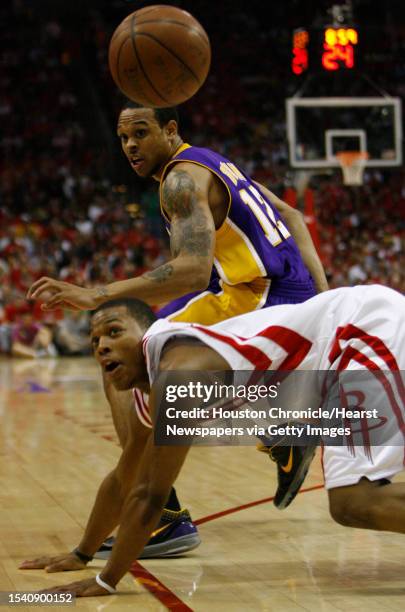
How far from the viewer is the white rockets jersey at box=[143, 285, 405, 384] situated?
298 cm

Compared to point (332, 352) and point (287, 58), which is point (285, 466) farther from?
point (287, 58)

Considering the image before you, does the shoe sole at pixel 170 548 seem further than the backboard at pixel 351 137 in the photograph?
No

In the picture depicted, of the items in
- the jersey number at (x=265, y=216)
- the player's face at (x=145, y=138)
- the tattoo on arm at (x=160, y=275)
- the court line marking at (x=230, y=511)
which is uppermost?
the player's face at (x=145, y=138)

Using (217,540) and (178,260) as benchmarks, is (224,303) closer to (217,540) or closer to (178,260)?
(178,260)

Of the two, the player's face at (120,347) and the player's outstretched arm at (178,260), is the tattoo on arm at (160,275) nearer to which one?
the player's outstretched arm at (178,260)

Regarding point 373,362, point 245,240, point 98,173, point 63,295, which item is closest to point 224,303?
point 245,240

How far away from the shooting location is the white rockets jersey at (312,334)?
2979 mm

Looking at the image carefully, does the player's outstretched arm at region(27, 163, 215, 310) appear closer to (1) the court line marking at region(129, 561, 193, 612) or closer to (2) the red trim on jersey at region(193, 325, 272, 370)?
(2) the red trim on jersey at region(193, 325, 272, 370)

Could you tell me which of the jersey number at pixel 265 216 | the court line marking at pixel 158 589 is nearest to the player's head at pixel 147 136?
the jersey number at pixel 265 216

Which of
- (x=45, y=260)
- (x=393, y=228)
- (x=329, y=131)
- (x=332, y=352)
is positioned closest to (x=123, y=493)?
(x=332, y=352)

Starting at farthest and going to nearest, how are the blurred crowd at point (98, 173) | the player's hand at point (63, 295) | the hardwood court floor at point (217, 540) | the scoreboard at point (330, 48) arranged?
the blurred crowd at point (98, 173) → the scoreboard at point (330, 48) → the player's hand at point (63, 295) → the hardwood court floor at point (217, 540)

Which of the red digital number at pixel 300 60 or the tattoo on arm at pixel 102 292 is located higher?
the red digital number at pixel 300 60

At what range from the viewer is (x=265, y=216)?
4117mm

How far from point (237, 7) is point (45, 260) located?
958 centimetres
